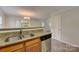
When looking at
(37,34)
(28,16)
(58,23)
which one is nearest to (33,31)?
(37,34)

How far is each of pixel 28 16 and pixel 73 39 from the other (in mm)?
575

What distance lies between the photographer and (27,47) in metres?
1.17

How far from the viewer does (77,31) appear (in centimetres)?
109

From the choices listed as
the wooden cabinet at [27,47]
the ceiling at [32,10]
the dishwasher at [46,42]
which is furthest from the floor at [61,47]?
the ceiling at [32,10]

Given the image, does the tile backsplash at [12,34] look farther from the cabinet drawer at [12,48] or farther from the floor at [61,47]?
the floor at [61,47]

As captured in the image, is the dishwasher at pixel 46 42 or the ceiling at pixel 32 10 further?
the dishwasher at pixel 46 42

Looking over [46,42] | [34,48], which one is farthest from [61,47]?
[34,48]

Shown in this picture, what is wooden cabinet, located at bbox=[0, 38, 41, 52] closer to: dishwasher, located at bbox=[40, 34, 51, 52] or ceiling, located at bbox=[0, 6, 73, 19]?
dishwasher, located at bbox=[40, 34, 51, 52]

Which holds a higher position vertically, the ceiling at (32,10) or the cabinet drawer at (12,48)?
the ceiling at (32,10)

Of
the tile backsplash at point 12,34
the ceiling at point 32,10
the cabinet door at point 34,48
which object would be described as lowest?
the cabinet door at point 34,48

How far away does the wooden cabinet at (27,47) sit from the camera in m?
1.10

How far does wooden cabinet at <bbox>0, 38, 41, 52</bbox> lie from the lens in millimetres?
1103

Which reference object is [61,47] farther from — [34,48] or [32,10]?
[32,10]
